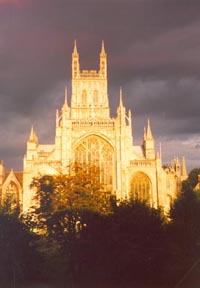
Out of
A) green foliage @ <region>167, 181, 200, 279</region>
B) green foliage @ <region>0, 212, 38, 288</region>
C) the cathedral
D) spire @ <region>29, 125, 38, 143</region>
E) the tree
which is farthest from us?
spire @ <region>29, 125, 38, 143</region>

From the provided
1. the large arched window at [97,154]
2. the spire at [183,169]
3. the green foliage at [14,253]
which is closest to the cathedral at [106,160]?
the large arched window at [97,154]

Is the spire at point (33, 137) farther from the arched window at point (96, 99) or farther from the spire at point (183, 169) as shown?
the spire at point (183, 169)

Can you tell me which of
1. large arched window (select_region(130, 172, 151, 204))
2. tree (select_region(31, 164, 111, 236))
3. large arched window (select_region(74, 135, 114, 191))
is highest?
large arched window (select_region(74, 135, 114, 191))

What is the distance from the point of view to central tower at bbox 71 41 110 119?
3287 inches

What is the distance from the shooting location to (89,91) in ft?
281

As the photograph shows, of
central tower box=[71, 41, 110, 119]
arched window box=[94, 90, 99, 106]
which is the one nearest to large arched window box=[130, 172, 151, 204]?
central tower box=[71, 41, 110, 119]

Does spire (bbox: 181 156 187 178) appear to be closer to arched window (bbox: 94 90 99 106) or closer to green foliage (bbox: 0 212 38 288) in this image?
arched window (bbox: 94 90 99 106)

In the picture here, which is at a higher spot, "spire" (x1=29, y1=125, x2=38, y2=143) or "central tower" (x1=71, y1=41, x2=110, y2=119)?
"central tower" (x1=71, y1=41, x2=110, y2=119)

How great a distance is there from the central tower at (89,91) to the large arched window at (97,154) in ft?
40.5

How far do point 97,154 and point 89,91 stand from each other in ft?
63.6

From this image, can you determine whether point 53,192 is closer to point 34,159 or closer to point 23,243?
point 23,243

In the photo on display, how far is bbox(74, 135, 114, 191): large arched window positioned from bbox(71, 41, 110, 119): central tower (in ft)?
40.5

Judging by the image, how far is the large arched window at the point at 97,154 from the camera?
69512 mm

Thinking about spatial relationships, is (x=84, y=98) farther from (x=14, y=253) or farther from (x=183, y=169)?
(x=14, y=253)
